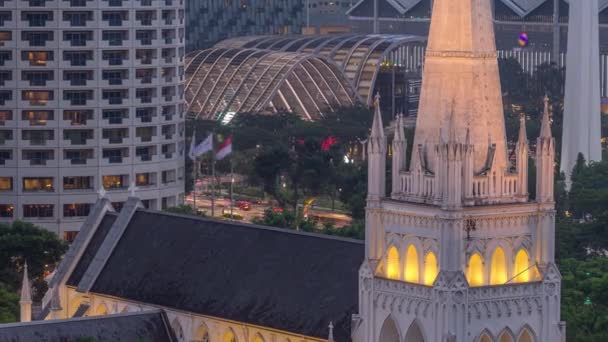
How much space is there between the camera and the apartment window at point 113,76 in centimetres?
18512

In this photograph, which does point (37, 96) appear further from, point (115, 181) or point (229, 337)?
point (229, 337)

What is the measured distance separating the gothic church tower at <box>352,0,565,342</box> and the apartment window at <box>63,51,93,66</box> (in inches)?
3798

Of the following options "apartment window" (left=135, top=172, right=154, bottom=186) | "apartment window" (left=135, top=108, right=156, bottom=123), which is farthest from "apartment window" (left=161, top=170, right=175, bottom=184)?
"apartment window" (left=135, top=108, right=156, bottom=123)

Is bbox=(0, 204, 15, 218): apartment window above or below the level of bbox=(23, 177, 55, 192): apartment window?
below

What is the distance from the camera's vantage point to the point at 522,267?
88750mm

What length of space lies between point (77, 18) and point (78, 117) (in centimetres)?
741

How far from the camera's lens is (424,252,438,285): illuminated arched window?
86812 millimetres

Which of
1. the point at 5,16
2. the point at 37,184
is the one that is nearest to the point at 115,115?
the point at 37,184

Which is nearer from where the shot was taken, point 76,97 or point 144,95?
point 76,97

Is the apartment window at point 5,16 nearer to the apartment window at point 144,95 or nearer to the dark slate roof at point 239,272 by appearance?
the apartment window at point 144,95

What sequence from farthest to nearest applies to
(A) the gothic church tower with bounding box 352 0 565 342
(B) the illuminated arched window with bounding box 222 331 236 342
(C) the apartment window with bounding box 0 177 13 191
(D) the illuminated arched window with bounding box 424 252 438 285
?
(C) the apartment window with bounding box 0 177 13 191
(B) the illuminated arched window with bounding box 222 331 236 342
(D) the illuminated arched window with bounding box 424 252 438 285
(A) the gothic church tower with bounding box 352 0 565 342

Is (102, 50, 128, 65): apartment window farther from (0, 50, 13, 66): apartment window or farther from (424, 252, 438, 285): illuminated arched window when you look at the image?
(424, 252, 438, 285): illuminated arched window

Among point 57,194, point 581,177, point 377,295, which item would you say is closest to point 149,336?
point 377,295

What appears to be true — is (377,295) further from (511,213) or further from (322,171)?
(322,171)
